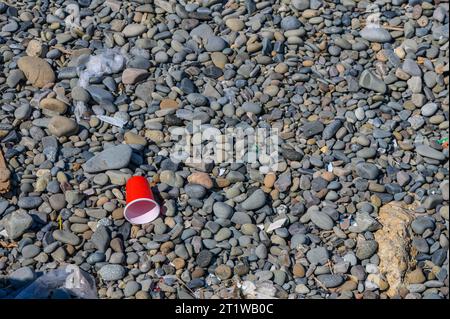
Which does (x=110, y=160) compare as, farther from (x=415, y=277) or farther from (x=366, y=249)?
(x=415, y=277)

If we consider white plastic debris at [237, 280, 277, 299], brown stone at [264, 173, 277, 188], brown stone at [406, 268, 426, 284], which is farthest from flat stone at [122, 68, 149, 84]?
brown stone at [406, 268, 426, 284]

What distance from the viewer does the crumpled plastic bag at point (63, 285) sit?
3.98m

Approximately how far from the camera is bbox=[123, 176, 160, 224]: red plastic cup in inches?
169

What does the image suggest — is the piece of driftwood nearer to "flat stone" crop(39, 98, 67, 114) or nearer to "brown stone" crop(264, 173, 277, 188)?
"flat stone" crop(39, 98, 67, 114)

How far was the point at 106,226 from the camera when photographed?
14.1 ft

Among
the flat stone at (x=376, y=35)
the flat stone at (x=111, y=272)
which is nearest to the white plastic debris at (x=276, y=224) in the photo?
the flat stone at (x=111, y=272)

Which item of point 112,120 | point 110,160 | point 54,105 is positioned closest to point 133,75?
point 112,120

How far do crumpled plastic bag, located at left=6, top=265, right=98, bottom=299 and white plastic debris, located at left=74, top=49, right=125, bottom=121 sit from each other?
1.48 meters

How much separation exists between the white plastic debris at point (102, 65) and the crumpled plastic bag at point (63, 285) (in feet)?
4.87

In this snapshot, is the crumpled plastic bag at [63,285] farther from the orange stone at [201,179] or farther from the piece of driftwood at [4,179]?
the orange stone at [201,179]

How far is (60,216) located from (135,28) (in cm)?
171

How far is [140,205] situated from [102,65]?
4.17 ft
